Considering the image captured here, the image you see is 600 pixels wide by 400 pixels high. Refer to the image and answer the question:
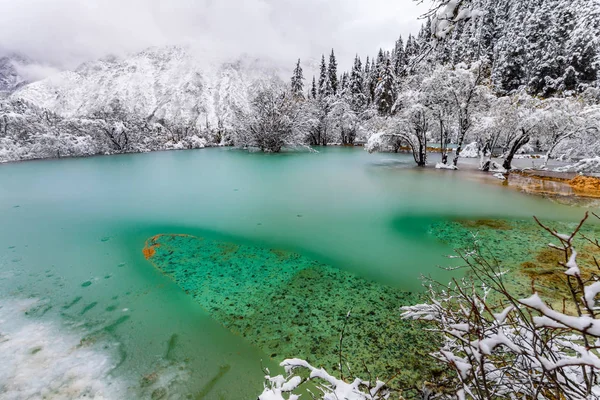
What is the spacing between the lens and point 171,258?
15.1 feet

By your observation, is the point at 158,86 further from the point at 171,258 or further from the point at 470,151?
the point at 171,258

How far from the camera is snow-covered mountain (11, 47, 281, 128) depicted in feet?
239

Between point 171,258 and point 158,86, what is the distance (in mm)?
90295

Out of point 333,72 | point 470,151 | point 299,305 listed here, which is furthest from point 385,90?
point 299,305

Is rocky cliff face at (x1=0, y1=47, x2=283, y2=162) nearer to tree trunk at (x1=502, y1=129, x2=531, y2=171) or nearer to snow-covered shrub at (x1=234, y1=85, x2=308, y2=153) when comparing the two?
snow-covered shrub at (x1=234, y1=85, x2=308, y2=153)

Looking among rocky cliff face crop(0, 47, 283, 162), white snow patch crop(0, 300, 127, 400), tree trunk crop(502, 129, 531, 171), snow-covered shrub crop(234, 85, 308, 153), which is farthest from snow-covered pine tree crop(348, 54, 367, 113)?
white snow patch crop(0, 300, 127, 400)

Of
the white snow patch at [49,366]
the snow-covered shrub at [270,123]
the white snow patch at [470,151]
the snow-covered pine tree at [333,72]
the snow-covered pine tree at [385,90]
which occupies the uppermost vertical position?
the snow-covered pine tree at [333,72]

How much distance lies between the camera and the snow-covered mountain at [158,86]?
7294 cm

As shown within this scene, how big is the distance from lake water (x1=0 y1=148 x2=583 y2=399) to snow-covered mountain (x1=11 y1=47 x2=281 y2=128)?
64.3m

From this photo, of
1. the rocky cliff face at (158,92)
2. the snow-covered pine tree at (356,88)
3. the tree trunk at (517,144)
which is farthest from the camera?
the snow-covered pine tree at (356,88)

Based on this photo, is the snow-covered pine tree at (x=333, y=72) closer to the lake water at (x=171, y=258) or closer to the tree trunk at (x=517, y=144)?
the tree trunk at (x=517, y=144)

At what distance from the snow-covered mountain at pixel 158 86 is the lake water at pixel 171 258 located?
64.3 meters

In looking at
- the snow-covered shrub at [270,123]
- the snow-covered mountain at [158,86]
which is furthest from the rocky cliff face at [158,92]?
the snow-covered shrub at [270,123]

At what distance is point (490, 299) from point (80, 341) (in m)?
4.64
